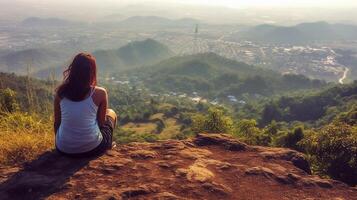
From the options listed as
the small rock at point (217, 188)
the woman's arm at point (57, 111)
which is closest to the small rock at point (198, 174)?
the small rock at point (217, 188)

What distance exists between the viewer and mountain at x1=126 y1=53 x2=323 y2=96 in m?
99.1

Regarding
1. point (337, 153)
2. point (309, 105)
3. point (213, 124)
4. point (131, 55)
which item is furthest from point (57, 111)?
point (131, 55)

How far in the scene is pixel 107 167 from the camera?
5.22 meters

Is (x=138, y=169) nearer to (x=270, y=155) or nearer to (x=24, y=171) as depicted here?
(x=24, y=171)

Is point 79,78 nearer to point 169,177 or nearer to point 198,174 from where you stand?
point 169,177

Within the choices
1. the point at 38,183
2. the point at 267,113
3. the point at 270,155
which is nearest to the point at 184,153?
the point at 270,155

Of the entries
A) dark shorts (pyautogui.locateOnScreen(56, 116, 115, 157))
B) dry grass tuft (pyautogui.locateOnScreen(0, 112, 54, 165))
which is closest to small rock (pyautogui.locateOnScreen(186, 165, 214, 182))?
dark shorts (pyautogui.locateOnScreen(56, 116, 115, 157))

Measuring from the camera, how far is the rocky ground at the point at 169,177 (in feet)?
15.0

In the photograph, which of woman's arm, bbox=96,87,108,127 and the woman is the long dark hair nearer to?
the woman

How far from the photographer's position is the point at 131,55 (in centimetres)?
16275

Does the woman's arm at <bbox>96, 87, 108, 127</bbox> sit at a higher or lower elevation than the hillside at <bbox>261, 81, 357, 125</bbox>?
higher

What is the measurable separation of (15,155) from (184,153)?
92.7 inches

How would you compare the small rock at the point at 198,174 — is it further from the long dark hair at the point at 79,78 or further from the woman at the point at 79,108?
the long dark hair at the point at 79,78

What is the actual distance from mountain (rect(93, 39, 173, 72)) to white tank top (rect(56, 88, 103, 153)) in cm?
13753
